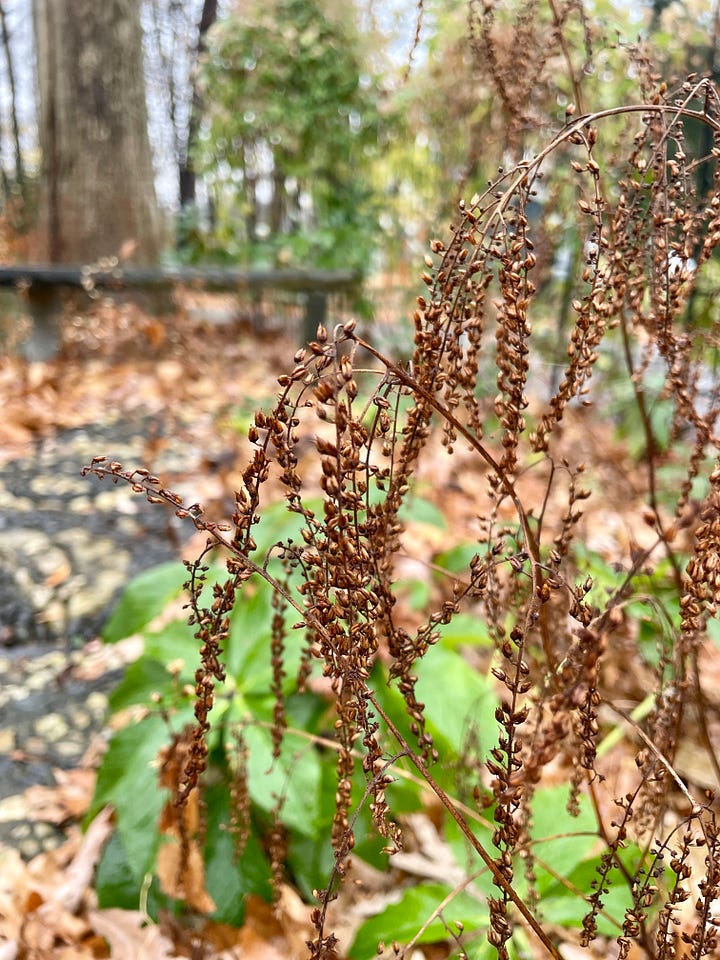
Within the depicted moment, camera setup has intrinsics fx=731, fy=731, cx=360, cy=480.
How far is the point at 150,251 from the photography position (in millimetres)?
5629

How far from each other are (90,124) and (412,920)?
216 inches

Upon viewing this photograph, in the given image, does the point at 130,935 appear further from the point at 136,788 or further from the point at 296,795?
the point at 296,795

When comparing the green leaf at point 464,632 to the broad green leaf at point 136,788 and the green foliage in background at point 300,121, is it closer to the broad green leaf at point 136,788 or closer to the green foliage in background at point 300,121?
the broad green leaf at point 136,788

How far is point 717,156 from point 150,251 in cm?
534

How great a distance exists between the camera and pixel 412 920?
4.23 feet

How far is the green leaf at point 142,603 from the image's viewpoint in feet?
6.22

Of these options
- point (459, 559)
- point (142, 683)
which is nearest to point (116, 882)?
point (142, 683)

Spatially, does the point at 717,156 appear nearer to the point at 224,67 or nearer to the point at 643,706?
the point at 643,706

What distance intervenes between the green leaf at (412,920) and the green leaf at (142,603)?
910 millimetres

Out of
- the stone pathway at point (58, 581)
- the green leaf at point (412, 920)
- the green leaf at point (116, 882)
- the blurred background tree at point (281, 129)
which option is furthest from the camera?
the blurred background tree at point (281, 129)

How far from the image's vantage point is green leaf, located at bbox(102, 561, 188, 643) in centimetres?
190

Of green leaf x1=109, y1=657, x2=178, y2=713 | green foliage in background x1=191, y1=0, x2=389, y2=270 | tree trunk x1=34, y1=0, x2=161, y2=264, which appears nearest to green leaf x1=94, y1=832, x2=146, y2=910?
green leaf x1=109, y1=657, x2=178, y2=713

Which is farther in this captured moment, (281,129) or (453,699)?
(281,129)

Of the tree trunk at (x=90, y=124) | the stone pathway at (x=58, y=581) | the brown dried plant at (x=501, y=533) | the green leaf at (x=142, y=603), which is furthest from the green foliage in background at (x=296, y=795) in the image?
the tree trunk at (x=90, y=124)
